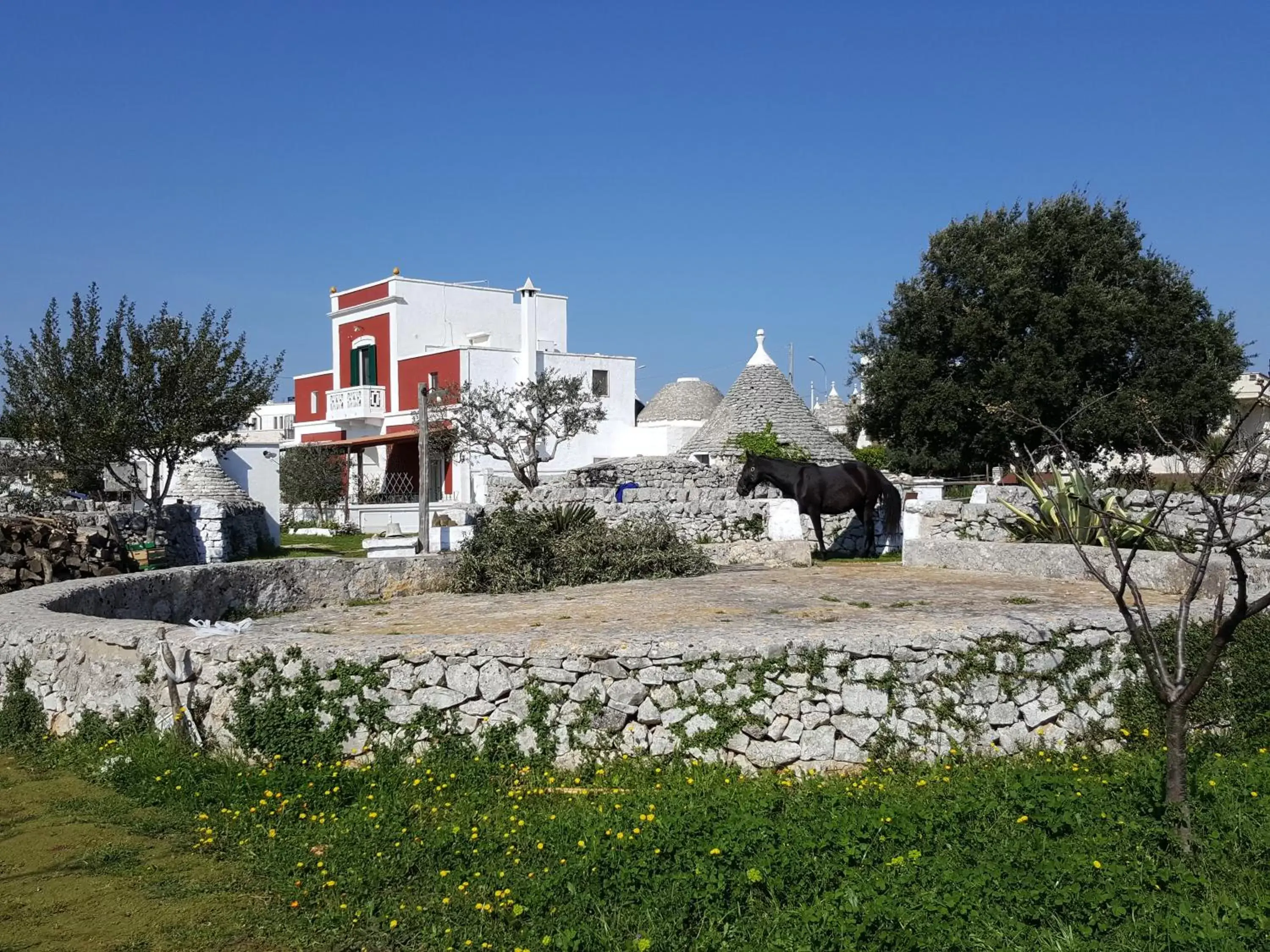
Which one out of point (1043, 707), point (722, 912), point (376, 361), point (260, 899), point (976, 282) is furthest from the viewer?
point (376, 361)

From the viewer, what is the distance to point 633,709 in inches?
262

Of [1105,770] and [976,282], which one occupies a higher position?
[976,282]

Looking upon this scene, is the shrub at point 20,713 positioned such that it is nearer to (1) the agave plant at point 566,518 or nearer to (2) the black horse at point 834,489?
(1) the agave plant at point 566,518

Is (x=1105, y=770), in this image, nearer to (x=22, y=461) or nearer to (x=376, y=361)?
(x=22, y=461)

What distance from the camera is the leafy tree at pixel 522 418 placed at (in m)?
39.2

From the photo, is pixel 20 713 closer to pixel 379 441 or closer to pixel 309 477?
pixel 379 441

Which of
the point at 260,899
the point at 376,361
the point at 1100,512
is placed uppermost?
the point at 376,361

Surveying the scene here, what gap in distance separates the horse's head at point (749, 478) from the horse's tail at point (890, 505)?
2065mm

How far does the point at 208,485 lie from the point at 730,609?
887 inches

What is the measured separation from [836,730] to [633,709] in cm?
130

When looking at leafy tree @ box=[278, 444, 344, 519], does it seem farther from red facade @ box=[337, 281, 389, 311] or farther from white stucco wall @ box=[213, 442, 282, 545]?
white stucco wall @ box=[213, 442, 282, 545]

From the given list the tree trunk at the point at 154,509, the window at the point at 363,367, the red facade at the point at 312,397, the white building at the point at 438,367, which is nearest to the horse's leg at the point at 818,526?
the tree trunk at the point at 154,509

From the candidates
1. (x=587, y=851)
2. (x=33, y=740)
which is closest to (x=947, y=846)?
(x=587, y=851)

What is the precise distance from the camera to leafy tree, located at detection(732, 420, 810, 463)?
3278cm
